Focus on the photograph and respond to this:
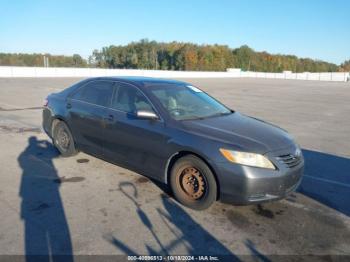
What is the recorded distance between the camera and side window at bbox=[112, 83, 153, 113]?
494cm

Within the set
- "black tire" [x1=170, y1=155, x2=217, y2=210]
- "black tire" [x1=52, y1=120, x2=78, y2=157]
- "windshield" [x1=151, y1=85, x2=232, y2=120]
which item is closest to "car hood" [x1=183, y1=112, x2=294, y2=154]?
"windshield" [x1=151, y1=85, x2=232, y2=120]

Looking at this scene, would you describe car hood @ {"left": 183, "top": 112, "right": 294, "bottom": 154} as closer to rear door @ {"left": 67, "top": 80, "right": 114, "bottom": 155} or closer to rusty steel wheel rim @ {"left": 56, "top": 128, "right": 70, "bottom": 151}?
rear door @ {"left": 67, "top": 80, "right": 114, "bottom": 155}

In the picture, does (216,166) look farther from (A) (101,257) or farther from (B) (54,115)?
(B) (54,115)

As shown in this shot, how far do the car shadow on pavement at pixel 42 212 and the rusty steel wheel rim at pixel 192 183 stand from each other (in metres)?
1.46

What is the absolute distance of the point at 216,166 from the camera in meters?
4.02

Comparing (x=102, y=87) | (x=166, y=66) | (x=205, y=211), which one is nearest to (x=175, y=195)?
(x=205, y=211)

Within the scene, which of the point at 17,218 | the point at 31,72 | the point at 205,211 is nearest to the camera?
the point at 17,218

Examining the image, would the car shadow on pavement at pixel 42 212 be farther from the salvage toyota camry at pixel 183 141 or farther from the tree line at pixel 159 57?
the tree line at pixel 159 57

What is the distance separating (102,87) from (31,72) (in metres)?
37.7

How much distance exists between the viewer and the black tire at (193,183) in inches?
163

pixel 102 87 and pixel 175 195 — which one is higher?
pixel 102 87

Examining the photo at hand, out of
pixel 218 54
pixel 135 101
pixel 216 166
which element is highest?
pixel 218 54

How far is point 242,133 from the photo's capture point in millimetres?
4355

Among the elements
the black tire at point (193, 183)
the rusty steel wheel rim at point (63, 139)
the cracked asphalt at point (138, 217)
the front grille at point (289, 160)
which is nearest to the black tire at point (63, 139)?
the rusty steel wheel rim at point (63, 139)
